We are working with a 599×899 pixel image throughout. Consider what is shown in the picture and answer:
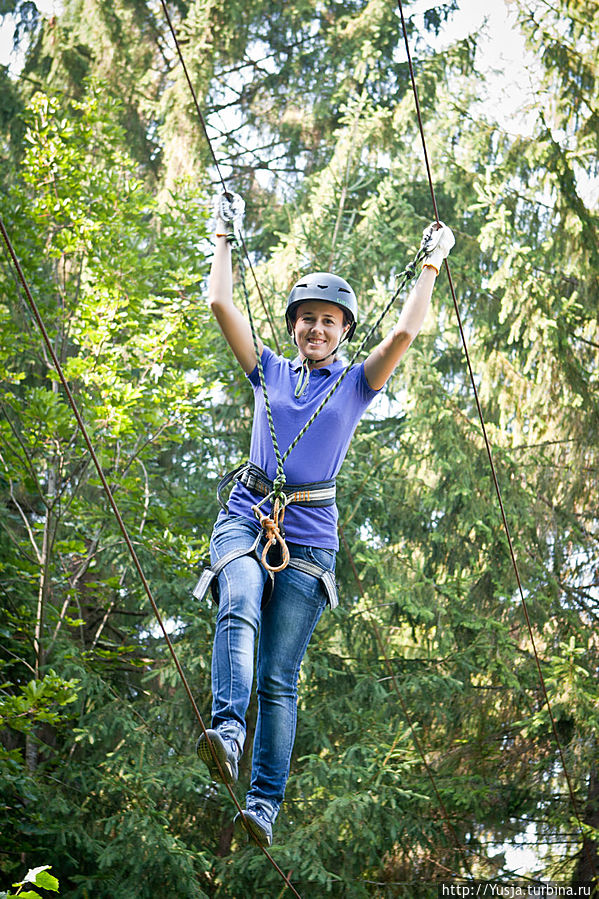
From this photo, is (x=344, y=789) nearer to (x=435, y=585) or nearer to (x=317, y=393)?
(x=435, y=585)

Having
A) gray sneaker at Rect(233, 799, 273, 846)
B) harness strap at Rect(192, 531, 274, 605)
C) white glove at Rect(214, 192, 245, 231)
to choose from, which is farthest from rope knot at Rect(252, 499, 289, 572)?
white glove at Rect(214, 192, 245, 231)

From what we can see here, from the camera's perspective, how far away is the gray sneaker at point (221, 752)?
2990 millimetres

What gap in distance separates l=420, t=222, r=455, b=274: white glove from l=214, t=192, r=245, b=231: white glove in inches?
24.0

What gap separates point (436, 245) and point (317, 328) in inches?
19.0

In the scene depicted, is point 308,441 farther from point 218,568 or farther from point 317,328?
point 218,568

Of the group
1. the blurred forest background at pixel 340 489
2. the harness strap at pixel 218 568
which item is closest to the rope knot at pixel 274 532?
the harness strap at pixel 218 568

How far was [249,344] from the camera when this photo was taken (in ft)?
11.8

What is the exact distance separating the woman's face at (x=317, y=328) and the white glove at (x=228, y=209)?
0.37m

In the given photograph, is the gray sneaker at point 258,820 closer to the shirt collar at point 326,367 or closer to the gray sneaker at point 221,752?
the gray sneaker at point 221,752

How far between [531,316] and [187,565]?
4210 mm

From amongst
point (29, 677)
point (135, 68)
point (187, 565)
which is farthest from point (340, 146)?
point (29, 677)

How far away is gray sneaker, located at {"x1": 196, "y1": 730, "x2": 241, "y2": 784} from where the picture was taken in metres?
2.99

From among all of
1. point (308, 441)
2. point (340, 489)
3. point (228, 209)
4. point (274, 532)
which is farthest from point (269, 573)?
point (340, 489)

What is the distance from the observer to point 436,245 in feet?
11.8
